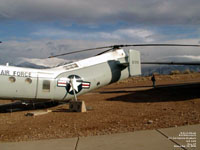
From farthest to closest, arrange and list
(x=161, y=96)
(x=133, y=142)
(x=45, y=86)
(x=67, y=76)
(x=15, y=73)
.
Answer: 1. (x=161, y=96)
2. (x=67, y=76)
3. (x=45, y=86)
4. (x=15, y=73)
5. (x=133, y=142)

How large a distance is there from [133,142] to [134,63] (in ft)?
33.4

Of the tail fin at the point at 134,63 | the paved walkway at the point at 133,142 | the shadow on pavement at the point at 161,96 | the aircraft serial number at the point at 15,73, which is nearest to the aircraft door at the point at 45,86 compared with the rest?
the aircraft serial number at the point at 15,73

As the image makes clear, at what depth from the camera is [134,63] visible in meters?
14.7

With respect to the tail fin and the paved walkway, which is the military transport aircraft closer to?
the tail fin

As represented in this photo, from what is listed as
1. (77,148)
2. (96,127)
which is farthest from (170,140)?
(96,127)

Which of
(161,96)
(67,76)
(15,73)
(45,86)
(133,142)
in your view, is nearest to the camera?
(133,142)

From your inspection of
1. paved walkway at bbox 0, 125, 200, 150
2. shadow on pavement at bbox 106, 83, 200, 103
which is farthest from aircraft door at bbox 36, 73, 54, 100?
paved walkway at bbox 0, 125, 200, 150

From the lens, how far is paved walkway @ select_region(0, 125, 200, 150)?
15.0ft

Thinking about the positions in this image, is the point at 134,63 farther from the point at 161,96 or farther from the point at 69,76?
the point at 69,76

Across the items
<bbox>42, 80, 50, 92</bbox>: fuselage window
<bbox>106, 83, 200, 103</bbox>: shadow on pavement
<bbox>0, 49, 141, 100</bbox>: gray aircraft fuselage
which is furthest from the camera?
<bbox>106, 83, 200, 103</bbox>: shadow on pavement

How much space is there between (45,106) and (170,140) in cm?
981

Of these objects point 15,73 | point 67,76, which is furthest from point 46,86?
point 15,73

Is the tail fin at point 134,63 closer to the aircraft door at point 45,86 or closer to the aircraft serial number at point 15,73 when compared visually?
the aircraft door at point 45,86

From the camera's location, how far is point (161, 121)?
23.1 feet
